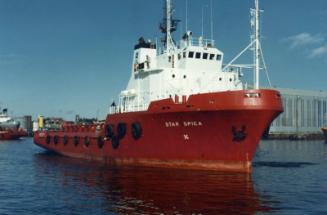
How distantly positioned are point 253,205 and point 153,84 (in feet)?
50.1

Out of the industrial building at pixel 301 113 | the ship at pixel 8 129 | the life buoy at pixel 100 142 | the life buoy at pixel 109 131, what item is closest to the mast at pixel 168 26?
the life buoy at pixel 109 131

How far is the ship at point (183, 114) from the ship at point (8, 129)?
199 feet

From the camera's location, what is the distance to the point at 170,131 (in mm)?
24422

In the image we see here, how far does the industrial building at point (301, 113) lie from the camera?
122m

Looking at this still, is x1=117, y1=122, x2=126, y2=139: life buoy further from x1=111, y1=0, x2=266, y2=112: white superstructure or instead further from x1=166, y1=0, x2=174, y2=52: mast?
x1=166, y1=0, x2=174, y2=52: mast

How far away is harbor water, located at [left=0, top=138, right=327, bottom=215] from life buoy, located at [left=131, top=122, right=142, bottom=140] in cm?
209

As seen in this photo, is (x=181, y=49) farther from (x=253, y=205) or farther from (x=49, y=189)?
(x=253, y=205)

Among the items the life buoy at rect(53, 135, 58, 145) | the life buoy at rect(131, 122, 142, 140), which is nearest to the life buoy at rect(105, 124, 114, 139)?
the life buoy at rect(131, 122, 142, 140)

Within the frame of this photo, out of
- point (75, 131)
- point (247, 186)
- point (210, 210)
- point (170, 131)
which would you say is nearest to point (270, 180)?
point (247, 186)

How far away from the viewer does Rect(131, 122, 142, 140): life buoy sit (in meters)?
26.2

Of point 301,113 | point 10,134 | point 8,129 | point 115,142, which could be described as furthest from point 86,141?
point 301,113

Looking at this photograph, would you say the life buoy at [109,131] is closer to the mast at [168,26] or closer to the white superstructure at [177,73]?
the white superstructure at [177,73]

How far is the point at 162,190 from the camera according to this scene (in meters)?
18.5

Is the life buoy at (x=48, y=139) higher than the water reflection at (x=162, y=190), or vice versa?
the life buoy at (x=48, y=139)
